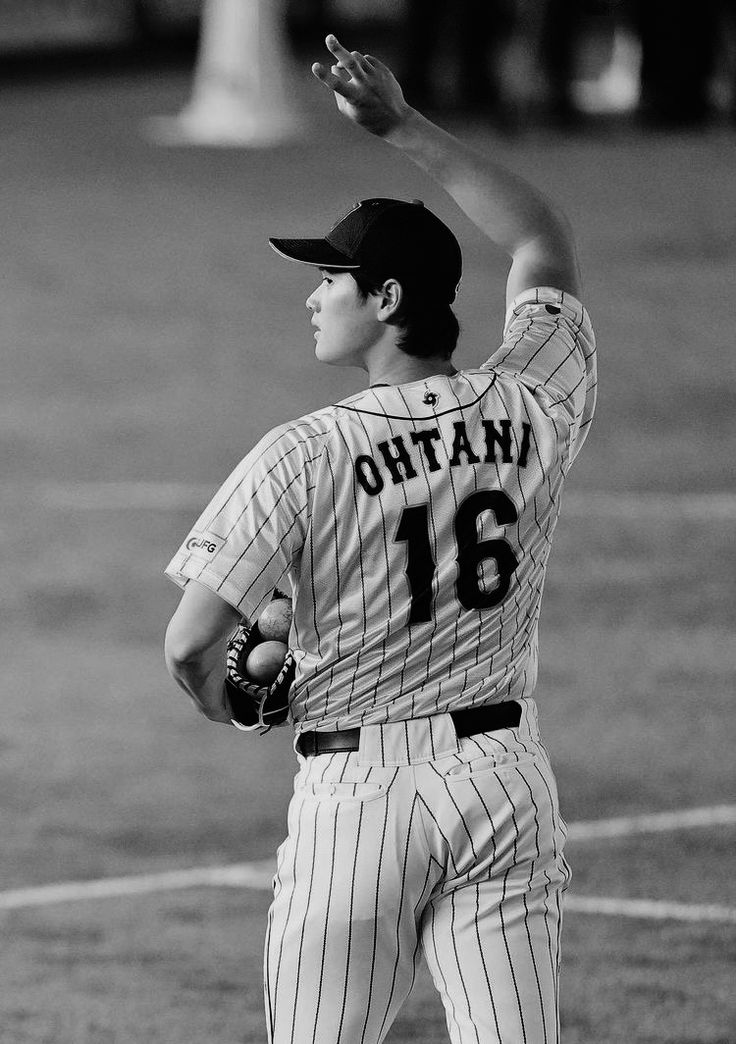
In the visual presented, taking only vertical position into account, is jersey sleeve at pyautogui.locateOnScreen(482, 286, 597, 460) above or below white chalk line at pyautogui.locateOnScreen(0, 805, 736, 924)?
above

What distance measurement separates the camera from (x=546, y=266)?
4.20 metres

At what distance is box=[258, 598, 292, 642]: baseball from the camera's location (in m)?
3.67

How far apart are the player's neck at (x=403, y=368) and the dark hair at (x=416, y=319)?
0.01 meters

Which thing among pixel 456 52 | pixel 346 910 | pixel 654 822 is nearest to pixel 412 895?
pixel 346 910

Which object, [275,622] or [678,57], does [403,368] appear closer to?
[275,622]

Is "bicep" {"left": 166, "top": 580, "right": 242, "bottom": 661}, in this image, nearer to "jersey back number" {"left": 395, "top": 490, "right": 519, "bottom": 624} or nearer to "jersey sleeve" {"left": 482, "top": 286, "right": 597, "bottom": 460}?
"jersey back number" {"left": 395, "top": 490, "right": 519, "bottom": 624}

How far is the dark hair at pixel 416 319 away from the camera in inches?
142

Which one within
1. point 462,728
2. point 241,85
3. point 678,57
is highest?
point 678,57

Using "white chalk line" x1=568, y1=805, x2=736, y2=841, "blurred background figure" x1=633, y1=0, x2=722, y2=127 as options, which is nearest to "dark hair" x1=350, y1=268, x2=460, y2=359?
"white chalk line" x1=568, y1=805, x2=736, y2=841

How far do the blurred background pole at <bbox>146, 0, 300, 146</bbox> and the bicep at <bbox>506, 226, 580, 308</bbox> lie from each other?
22.6 m

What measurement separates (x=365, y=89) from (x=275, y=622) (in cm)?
115

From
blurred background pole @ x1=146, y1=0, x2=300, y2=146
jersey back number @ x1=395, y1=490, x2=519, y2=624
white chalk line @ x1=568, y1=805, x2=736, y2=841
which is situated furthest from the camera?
blurred background pole @ x1=146, y1=0, x2=300, y2=146

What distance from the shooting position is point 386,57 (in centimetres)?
3628

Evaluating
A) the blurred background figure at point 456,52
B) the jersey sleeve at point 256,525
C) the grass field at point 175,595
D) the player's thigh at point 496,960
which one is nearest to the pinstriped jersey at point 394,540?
the jersey sleeve at point 256,525
